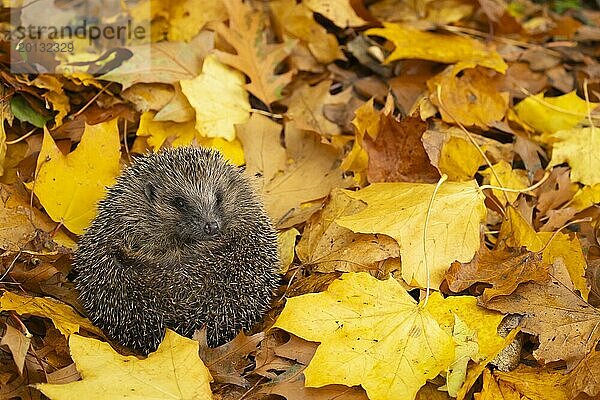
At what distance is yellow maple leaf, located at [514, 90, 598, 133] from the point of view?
446 cm

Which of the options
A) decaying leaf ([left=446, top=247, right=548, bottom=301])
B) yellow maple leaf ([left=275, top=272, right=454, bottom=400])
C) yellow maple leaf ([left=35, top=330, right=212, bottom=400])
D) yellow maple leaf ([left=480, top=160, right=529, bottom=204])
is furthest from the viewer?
yellow maple leaf ([left=480, top=160, right=529, bottom=204])

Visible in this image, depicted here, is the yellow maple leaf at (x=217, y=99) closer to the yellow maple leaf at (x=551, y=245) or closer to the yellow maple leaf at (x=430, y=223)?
the yellow maple leaf at (x=430, y=223)

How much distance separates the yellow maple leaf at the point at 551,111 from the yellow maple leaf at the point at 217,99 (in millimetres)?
1710

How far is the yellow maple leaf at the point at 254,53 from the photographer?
14.4ft

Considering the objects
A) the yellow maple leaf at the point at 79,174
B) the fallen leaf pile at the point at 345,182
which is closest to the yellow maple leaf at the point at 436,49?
the fallen leaf pile at the point at 345,182

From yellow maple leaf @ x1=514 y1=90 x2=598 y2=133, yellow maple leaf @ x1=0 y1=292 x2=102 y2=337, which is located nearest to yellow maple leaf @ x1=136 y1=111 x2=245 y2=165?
yellow maple leaf @ x1=0 y1=292 x2=102 y2=337

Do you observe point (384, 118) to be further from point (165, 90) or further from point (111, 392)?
point (111, 392)

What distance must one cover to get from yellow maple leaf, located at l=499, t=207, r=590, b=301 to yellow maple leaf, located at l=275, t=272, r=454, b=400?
0.77 metres

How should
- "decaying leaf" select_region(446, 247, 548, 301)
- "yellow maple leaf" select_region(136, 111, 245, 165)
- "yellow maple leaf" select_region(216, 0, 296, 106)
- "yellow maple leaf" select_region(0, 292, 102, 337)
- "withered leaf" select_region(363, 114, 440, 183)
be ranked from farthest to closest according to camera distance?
"yellow maple leaf" select_region(216, 0, 296, 106)
"yellow maple leaf" select_region(136, 111, 245, 165)
"withered leaf" select_region(363, 114, 440, 183)
"decaying leaf" select_region(446, 247, 548, 301)
"yellow maple leaf" select_region(0, 292, 102, 337)

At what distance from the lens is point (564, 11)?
5824 millimetres

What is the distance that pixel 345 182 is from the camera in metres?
3.96

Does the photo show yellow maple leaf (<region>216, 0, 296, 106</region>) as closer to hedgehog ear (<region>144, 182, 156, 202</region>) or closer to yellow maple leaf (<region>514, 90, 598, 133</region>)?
hedgehog ear (<region>144, 182, 156, 202</region>)

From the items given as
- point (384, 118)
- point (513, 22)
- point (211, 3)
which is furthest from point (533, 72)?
point (211, 3)

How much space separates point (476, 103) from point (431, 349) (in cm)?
199
